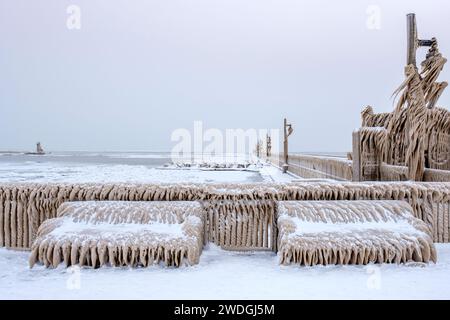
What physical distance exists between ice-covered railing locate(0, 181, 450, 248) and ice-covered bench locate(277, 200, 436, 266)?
0.20 meters

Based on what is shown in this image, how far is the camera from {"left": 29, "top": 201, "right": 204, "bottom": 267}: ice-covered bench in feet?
9.73

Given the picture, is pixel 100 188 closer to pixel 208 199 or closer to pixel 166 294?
pixel 208 199

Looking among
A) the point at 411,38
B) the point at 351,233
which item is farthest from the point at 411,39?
the point at 351,233

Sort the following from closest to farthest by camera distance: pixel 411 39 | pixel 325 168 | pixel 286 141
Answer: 1. pixel 411 39
2. pixel 325 168
3. pixel 286 141

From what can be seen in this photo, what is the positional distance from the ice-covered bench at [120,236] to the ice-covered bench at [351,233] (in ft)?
2.69

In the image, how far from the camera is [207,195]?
364cm

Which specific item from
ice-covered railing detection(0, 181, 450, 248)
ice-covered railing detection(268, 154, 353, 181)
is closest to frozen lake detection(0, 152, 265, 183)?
ice-covered railing detection(0, 181, 450, 248)

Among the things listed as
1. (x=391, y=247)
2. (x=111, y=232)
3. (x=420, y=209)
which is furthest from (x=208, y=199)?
(x=420, y=209)

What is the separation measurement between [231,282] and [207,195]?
1.10 metres

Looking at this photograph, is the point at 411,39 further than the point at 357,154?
No

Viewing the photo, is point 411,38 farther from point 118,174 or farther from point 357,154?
point 118,174

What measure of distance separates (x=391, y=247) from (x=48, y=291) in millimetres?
2650

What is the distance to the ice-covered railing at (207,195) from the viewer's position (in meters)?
3.60

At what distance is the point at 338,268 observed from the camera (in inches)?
115
